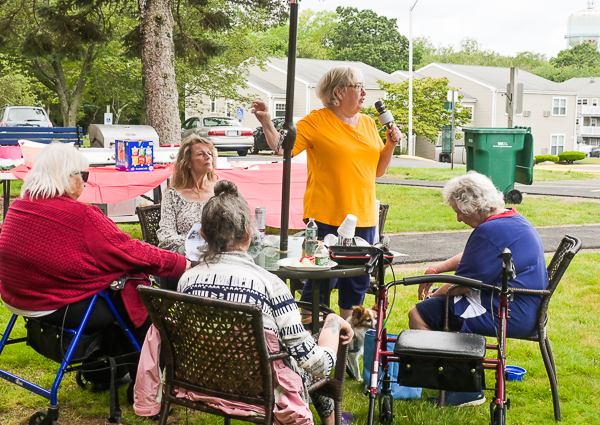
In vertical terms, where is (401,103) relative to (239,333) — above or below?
above

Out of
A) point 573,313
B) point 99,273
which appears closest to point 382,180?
point 573,313

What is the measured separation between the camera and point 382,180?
17125mm

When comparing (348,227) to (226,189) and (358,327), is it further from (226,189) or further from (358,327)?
(226,189)

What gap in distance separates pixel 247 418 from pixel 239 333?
14.4 inches

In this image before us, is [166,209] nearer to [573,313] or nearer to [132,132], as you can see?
[573,313]

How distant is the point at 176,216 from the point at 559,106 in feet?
154

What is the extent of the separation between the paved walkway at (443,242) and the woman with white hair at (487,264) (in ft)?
12.8

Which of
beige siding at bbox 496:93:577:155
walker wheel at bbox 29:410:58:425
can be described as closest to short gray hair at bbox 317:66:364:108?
walker wheel at bbox 29:410:58:425

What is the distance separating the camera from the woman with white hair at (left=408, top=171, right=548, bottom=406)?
326 cm

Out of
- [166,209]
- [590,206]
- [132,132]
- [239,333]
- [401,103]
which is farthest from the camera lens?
[401,103]

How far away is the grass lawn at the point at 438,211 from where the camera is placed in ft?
32.3

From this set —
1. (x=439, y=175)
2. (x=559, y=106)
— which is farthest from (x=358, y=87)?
(x=559, y=106)

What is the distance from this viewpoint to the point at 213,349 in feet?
7.73

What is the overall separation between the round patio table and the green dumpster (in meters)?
9.16
